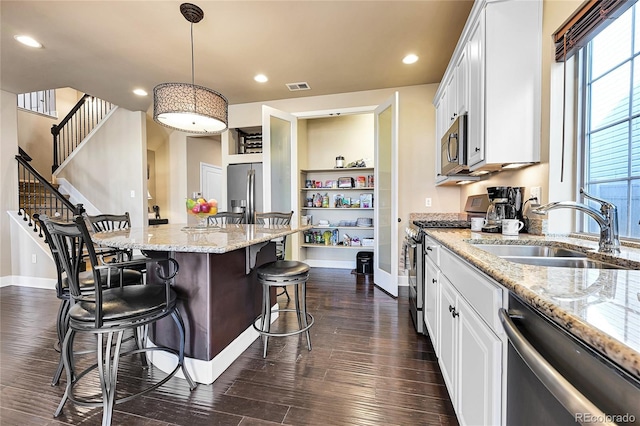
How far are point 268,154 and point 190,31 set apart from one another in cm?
161

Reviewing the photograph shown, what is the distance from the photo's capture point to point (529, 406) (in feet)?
2.34

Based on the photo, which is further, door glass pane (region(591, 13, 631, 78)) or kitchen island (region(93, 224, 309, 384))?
kitchen island (region(93, 224, 309, 384))

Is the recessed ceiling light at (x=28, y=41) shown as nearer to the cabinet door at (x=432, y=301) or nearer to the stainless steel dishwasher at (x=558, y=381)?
the cabinet door at (x=432, y=301)

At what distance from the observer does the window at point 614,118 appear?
1.33 m

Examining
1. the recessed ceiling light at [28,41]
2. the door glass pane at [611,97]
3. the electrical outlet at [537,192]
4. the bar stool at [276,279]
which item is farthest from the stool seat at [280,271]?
the recessed ceiling light at [28,41]

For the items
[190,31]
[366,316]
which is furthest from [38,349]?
[190,31]

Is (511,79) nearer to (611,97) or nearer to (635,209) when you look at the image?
(611,97)

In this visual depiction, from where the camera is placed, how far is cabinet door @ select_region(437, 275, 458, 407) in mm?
1342

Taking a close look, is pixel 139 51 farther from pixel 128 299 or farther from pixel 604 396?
pixel 604 396

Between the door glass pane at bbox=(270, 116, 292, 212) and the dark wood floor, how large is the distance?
2059 millimetres

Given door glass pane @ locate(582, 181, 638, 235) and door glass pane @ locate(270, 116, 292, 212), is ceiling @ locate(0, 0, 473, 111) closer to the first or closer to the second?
door glass pane @ locate(270, 116, 292, 212)

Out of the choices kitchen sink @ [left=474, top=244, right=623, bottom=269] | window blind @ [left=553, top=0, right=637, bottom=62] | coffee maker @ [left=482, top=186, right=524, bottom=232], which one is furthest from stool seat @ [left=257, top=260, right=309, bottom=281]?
window blind @ [left=553, top=0, right=637, bottom=62]

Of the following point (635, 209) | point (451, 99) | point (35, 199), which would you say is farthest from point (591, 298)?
point (35, 199)

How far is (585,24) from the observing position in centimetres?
147
